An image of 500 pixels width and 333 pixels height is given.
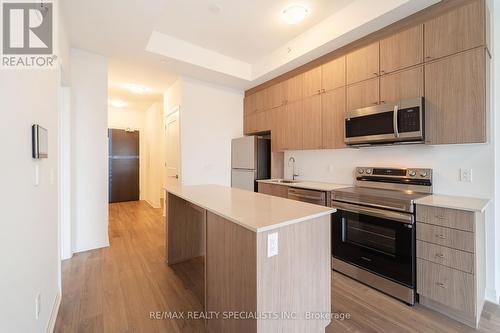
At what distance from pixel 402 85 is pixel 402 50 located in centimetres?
36

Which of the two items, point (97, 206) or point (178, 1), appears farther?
point (97, 206)

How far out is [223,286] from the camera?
1.60 metres

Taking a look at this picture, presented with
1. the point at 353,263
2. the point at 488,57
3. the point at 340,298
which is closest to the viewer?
the point at 488,57

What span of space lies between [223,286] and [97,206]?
8.94 feet

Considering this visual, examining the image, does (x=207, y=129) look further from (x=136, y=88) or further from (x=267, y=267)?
(x=267, y=267)

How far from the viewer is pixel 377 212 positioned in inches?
91.6

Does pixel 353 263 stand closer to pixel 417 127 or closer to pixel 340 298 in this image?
pixel 340 298

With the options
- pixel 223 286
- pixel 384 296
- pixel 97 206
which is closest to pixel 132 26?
pixel 97 206

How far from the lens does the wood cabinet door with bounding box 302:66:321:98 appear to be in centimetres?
331

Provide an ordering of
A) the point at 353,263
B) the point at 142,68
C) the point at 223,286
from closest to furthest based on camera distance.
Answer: the point at 223,286, the point at 353,263, the point at 142,68

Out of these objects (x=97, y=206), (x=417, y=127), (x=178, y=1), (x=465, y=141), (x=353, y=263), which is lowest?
(x=353, y=263)

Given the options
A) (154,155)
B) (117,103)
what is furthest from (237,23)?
(117,103)

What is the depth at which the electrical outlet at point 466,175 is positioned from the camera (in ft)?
7.26

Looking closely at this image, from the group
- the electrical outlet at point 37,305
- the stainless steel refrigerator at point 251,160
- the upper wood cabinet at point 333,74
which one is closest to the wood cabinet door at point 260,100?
the stainless steel refrigerator at point 251,160
